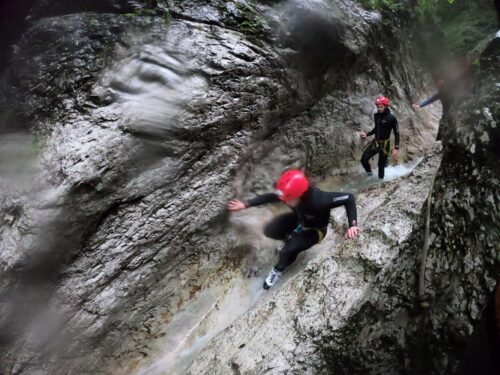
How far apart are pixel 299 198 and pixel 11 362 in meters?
4.78

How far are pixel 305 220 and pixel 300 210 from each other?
219 millimetres

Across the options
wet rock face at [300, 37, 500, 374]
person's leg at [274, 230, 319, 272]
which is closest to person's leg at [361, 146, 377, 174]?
person's leg at [274, 230, 319, 272]

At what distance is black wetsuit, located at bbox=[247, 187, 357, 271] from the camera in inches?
216

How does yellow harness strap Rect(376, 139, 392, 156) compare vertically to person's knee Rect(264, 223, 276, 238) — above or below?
above

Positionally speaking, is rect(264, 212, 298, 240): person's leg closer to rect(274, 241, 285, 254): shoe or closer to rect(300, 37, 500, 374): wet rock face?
rect(274, 241, 285, 254): shoe

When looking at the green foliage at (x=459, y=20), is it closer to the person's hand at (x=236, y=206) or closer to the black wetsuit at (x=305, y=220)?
the black wetsuit at (x=305, y=220)

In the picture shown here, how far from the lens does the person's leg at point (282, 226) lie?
6.69 meters

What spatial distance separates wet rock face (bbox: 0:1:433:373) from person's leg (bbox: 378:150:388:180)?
2.61 meters

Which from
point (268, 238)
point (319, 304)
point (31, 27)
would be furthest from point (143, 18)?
point (319, 304)

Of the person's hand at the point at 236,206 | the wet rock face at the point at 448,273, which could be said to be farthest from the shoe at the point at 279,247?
the wet rock face at the point at 448,273

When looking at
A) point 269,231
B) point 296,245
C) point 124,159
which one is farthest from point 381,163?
point 124,159

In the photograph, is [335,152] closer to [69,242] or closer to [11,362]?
[69,242]

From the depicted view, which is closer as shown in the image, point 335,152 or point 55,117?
point 55,117

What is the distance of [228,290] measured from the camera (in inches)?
258
